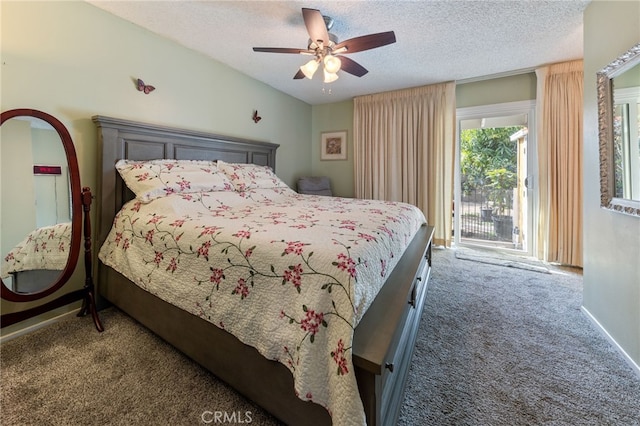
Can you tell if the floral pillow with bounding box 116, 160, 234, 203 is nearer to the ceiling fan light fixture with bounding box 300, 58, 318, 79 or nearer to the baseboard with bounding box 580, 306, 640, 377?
the ceiling fan light fixture with bounding box 300, 58, 318, 79

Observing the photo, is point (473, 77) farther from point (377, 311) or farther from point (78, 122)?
point (78, 122)

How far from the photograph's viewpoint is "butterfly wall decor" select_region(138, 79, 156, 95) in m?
2.30

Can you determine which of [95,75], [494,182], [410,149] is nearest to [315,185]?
[410,149]

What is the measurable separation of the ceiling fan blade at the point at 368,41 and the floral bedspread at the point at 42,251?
2401 mm

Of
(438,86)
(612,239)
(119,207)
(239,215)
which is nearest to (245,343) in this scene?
(239,215)

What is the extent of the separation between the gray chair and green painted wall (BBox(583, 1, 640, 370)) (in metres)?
3.02

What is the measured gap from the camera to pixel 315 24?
1829 millimetres

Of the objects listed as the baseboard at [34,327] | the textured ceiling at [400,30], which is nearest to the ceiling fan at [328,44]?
the textured ceiling at [400,30]

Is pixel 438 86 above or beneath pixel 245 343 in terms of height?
above

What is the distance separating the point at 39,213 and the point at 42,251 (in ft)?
0.84

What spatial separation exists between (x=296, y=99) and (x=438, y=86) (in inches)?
83.5

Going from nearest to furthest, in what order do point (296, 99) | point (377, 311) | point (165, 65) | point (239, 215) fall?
point (377, 311)
point (239, 215)
point (165, 65)
point (296, 99)

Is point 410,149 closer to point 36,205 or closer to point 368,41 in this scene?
point 368,41

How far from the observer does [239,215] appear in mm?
1790
